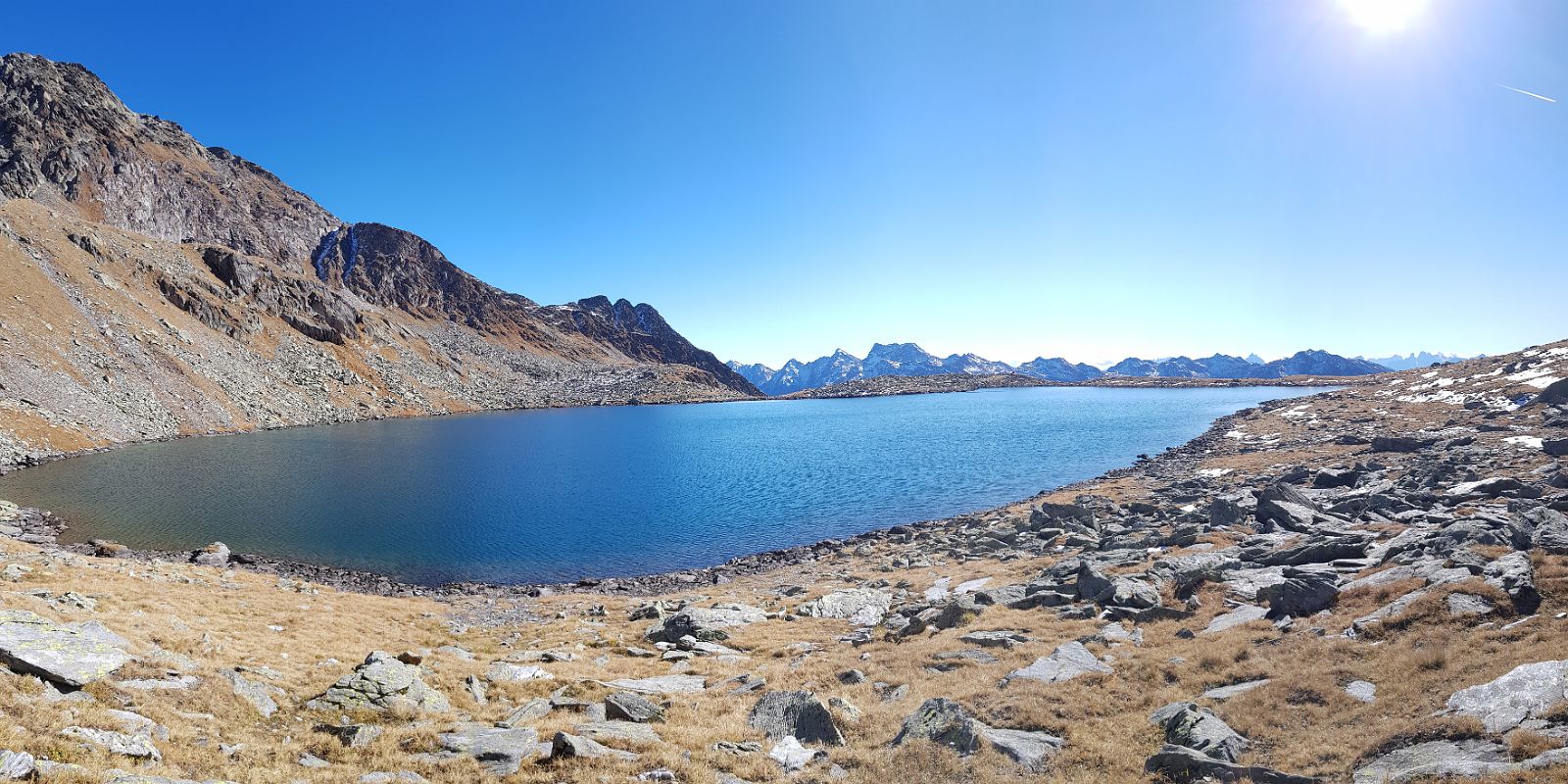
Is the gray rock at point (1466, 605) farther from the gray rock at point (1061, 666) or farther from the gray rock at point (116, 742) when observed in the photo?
the gray rock at point (116, 742)

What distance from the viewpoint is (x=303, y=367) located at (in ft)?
478

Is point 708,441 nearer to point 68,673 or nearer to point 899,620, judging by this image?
point 899,620

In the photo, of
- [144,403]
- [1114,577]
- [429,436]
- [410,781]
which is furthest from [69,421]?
[1114,577]

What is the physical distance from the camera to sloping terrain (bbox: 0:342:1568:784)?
11.7 metres

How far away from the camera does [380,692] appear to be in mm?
16250

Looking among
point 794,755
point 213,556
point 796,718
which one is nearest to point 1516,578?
point 796,718

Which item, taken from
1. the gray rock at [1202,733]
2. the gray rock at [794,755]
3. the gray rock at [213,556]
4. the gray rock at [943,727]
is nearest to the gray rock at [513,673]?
the gray rock at [794,755]

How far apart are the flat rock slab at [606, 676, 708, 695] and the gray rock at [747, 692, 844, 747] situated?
358 centimetres

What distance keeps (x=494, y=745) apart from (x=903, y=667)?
1200 cm

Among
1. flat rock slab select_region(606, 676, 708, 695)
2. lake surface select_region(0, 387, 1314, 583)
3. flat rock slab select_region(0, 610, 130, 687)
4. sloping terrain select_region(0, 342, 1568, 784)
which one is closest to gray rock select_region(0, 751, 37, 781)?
sloping terrain select_region(0, 342, 1568, 784)

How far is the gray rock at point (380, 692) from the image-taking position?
51.0ft

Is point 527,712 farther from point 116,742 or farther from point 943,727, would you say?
point 943,727

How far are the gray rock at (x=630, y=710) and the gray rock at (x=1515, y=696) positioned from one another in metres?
16.8

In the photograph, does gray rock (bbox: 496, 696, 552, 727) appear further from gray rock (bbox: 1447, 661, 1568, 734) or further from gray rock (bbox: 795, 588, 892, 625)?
gray rock (bbox: 1447, 661, 1568, 734)
